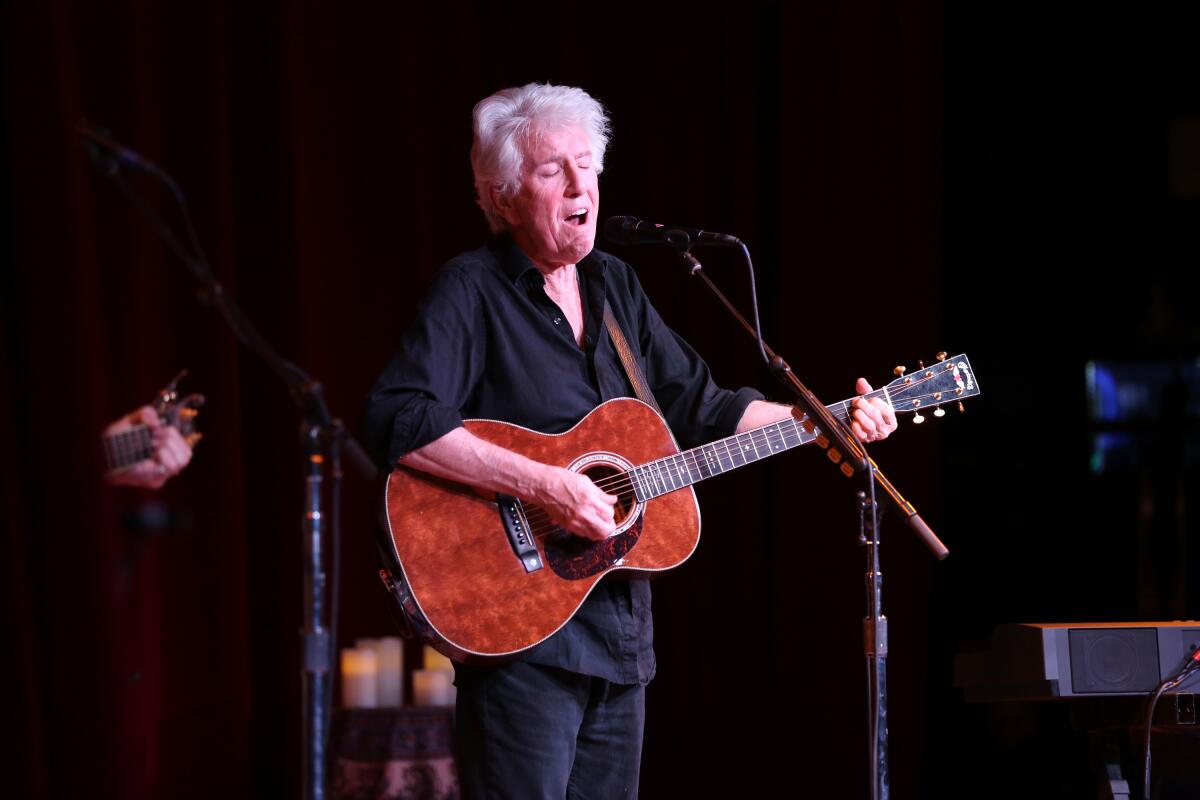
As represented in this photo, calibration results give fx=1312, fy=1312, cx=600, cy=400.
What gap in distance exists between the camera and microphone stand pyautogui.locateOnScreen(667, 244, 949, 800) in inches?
95.3

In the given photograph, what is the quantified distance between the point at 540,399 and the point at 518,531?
28cm

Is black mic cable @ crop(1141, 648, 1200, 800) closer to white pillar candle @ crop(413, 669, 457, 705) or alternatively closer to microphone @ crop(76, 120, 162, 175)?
white pillar candle @ crop(413, 669, 457, 705)

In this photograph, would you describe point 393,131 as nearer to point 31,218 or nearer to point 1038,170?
point 31,218

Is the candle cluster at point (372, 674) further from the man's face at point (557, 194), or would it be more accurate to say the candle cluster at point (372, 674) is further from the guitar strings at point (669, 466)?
the man's face at point (557, 194)

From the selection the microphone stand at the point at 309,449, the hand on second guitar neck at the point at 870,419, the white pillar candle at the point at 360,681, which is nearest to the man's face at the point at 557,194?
the hand on second guitar neck at the point at 870,419

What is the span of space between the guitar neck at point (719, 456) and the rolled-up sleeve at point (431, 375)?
0.43 meters

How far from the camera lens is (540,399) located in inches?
109

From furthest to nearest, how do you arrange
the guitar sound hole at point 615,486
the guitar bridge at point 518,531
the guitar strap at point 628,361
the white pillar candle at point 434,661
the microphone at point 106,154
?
1. the white pillar candle at point 434,661
2. the guitar strap at point 628,361
3. the guitar sound hole at point 615,486
4. the guitar bridge at point 518,531
5. the microphone at point 106,154

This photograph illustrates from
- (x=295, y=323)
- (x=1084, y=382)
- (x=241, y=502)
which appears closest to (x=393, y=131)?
(x=295, y=323)

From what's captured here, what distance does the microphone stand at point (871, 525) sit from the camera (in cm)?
242

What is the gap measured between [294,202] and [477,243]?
31.7 inches

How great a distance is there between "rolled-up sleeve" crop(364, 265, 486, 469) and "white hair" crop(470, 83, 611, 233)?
0.25m

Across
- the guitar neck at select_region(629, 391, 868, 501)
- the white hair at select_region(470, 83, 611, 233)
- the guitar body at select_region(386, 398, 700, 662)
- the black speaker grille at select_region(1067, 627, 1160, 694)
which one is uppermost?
the white hair at select_region(470, 83, 611, 233)

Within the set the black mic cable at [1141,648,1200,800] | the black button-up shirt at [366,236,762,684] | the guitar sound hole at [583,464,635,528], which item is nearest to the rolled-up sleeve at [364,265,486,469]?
the black button-up shirt at [366,236,762,684]
